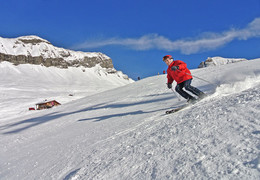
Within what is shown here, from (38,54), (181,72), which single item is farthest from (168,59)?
(38,54)

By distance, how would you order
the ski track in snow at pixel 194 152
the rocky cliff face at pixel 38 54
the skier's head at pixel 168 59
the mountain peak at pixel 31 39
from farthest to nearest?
1. the mountain peak at pixel 31 39
2. the rocky cliff face at pixel 38 54
3. the skier's head at pixel 168 59
4. the ski track in snow at pixel 194 152

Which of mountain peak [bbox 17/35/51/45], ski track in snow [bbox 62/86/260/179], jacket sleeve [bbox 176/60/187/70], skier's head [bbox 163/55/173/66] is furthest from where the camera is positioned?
mountain peak [bbox 17/35/51/45]

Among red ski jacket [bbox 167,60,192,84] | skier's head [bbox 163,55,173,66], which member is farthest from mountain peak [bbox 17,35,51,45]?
A: red ski jacket [bbox 167,60,192,84]

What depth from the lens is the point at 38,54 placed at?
466 ft

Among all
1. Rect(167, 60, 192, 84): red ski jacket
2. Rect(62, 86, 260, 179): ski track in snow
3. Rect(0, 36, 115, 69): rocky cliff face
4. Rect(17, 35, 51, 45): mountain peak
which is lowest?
Rect(62, 86, 260, 179): ski track in snow

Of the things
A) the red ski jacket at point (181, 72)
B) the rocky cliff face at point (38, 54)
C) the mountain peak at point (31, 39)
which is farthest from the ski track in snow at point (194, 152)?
the mountain peak at point (31, 39)

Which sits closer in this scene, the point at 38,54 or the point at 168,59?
the point at 168,59

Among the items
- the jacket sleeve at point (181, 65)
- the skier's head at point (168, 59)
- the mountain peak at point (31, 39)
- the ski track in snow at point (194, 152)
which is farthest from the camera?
the mountain peak at point (31, 39)

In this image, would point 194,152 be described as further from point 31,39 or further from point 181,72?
point 31,39

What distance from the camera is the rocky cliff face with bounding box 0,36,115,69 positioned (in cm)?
13040

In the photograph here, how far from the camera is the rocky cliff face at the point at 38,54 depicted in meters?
130

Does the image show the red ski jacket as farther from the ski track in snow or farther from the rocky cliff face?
the rocky cliff face

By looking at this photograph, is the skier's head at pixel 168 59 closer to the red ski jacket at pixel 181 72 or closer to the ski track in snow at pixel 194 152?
the red ski jacket at pixel 181 72

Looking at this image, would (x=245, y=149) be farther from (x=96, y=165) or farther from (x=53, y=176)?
(x=53, y=176)
